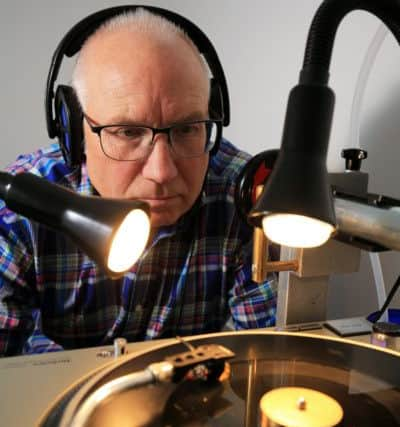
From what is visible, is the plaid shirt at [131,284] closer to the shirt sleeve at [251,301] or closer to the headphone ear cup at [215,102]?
the shirt sleeve at [251,301]

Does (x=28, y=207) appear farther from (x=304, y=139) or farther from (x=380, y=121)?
(x=380, y=121)

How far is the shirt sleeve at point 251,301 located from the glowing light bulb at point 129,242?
578mm

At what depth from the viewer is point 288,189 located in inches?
15.3

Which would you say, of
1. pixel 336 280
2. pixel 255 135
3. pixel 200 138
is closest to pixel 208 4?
pixel 255 135

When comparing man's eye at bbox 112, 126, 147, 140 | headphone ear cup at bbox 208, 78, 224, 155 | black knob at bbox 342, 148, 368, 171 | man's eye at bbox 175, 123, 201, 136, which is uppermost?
headphone ear cup at bbox 208, 78, 224, 155

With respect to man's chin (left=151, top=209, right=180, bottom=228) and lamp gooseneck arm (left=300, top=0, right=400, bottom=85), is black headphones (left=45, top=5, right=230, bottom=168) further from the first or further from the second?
lamp gooseneck arm (left=300, top=0, right=400, bottom=85)

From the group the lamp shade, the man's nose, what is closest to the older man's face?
the man's nose

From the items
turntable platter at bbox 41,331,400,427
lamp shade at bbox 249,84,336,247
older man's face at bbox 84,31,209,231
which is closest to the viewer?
lamp shade at bbox 249,84,336,247

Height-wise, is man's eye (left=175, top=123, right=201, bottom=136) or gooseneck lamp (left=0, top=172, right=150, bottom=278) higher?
man's eye (left=175, top=123, right=201, bottom=136)

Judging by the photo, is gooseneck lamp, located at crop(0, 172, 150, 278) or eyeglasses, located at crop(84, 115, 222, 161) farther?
eyeglasses, located at crop(84, 115, 222, 161)

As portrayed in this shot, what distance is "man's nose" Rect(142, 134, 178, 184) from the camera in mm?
878

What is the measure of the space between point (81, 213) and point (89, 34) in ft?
2.02

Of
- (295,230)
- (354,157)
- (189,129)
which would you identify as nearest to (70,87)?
(189,129)

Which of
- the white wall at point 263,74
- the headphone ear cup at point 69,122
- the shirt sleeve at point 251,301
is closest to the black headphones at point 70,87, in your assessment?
the headphone ear cup at point 69,122
